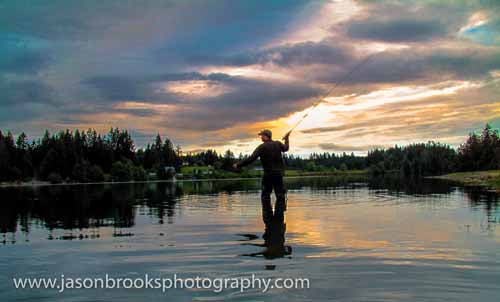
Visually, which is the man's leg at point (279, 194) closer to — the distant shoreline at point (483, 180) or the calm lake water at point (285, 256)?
the calm lake water at point (285, 256)

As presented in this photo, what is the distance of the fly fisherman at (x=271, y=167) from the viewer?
13477 millimetres

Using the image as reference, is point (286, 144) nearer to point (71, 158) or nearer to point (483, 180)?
point (483, 180)

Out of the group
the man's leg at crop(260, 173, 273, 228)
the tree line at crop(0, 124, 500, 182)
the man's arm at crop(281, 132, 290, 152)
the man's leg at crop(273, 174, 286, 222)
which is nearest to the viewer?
the man's leg at crop(260, 173, 273, 228)

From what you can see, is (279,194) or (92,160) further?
(92,160)

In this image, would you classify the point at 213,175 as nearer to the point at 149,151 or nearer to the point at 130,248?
the point at 149,151

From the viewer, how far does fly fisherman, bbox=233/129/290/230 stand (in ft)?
44.2

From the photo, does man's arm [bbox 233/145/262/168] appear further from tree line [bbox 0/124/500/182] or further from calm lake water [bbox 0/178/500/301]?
tree line [bbox 0/124/500/182]

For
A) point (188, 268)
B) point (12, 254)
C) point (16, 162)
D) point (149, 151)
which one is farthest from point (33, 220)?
point (149, 151)

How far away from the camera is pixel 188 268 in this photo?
7391 mm

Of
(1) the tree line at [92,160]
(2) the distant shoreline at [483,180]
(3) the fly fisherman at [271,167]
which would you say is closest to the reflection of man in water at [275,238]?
(3) the fly fisherman at [271,167]

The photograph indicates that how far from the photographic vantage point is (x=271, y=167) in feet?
44.5

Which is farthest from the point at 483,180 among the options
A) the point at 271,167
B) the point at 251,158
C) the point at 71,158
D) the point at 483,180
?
the point at 71,158

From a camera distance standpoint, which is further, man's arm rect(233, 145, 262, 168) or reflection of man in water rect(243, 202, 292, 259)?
man's arm rect(233, 145, 262, 168)

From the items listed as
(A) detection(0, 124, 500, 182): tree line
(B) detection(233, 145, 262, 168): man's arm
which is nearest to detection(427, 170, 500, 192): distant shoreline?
(B) detection(233, 145, 262, 168): man's arm
